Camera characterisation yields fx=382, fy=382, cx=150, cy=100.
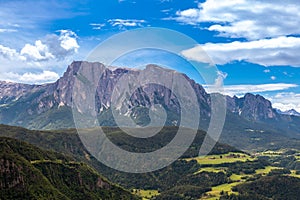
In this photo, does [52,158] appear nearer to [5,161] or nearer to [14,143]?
[14,143]

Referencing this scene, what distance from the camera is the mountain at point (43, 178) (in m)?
113

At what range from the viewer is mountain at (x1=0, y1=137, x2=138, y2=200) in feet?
370

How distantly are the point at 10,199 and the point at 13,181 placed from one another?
7.65m

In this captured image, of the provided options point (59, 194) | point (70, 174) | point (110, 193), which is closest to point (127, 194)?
point (110, 193)

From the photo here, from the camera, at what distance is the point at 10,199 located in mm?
106688

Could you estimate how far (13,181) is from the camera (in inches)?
4459

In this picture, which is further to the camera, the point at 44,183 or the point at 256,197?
the point at 256,197

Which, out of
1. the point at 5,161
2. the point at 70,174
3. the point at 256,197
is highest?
the point at 5,161

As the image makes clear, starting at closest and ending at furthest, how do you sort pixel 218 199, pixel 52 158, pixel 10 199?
1. pixel 10 199
2. pixel 52 158
3. pixel 218 199

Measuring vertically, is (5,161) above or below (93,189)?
above

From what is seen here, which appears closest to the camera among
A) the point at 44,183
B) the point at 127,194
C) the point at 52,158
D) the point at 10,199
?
the point at 10,199

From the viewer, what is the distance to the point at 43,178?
126500mm

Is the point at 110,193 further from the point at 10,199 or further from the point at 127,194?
the point at 10,199

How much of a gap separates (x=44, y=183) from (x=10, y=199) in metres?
18.2
